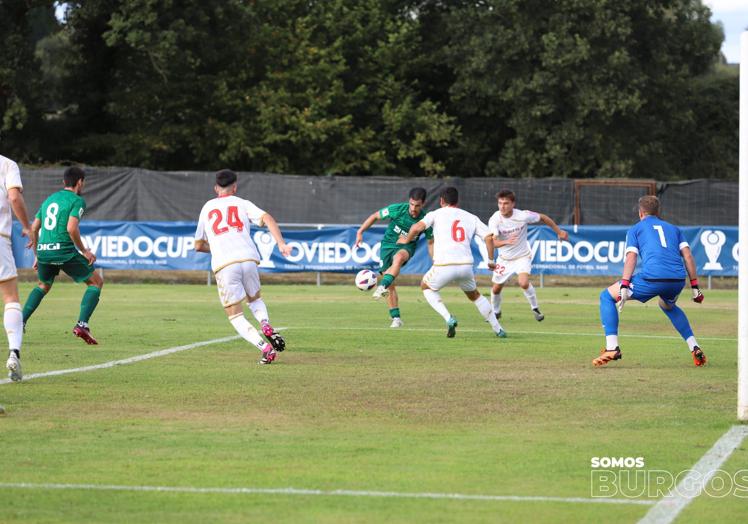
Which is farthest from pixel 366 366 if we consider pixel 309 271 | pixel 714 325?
pixel 309 271

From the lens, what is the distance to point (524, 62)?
48.4 metres

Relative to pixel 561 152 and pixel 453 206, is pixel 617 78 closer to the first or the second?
pixel 561 152

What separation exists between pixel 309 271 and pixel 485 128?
21.7 m

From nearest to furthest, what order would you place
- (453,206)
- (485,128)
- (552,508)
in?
(552,508)
(453,206)
(485,128)

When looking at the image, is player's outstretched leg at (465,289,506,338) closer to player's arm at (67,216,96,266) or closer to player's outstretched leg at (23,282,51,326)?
player's arm at (67,216,96,266)

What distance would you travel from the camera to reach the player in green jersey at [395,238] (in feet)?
64.4

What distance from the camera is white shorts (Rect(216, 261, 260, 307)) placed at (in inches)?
544

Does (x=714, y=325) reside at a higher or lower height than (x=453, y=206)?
lower

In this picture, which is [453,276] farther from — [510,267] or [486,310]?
[510,267]

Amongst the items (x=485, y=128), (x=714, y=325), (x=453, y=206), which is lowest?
(x=714, y=325)

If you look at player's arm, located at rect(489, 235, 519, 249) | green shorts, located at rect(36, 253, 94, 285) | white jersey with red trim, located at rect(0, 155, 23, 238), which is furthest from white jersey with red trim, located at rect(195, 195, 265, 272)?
player's arm, located at rect(489, 235, 519, 249)

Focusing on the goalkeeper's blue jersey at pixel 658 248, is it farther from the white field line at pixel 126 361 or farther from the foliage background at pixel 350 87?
the foliage background at pixel 350 87

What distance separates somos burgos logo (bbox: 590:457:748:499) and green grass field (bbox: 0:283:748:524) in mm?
99

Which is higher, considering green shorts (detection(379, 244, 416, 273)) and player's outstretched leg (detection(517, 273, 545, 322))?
green shorts (detection(379, 244, 416, 273))
